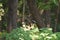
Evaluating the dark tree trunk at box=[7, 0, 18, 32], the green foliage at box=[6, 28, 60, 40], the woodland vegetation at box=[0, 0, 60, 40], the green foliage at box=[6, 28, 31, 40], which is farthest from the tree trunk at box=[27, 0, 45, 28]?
Result: the green foliage at box=[6, 28, 31, 40]

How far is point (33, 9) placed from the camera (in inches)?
216

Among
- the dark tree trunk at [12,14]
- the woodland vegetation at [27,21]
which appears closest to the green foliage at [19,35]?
the woodland vegetation at [27,21]

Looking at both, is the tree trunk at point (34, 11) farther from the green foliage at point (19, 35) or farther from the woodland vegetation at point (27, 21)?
the green foliage at point (19, 35)

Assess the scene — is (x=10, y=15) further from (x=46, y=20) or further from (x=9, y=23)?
(x=46, y=20)

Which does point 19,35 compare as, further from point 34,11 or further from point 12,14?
point 34,11

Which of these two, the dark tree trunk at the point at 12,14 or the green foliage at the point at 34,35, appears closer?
the green foliage at the point at 34,35

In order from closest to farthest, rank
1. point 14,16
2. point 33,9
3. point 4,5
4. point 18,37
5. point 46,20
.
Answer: point 18,37, point 14,16, point 33,9, point 46,20, point 4,5

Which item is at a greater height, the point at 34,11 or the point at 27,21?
the point at 34,11

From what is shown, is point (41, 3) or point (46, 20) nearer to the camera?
point (41, 3)

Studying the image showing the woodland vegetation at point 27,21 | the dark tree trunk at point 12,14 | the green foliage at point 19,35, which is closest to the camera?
the green foliage at point 19,35

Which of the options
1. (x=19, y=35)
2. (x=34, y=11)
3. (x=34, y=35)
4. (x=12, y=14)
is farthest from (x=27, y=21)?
(x=19, y=35)

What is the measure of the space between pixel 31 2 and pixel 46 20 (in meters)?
1.07

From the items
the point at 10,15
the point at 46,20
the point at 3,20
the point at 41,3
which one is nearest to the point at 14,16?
the point at 10,15

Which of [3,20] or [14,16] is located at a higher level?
[14,16]
